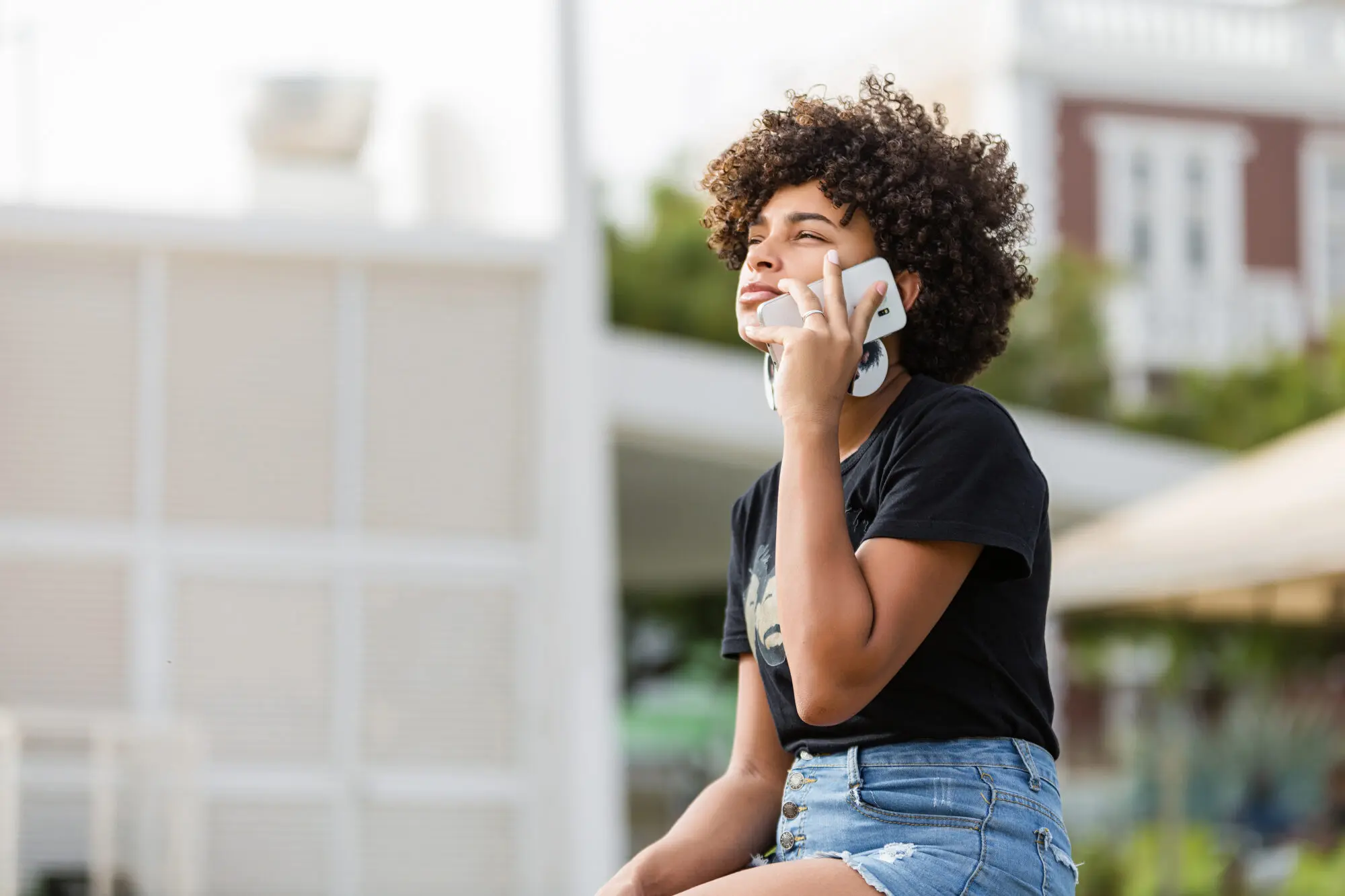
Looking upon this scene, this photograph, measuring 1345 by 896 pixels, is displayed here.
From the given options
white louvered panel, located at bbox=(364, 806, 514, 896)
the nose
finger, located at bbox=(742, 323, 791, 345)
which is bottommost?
white louvered panel, located at bbox=(364, 806, 514, 896)

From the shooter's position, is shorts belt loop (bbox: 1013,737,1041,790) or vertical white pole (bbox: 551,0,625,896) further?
vertical white pole (bbox: 551,0,625,896)

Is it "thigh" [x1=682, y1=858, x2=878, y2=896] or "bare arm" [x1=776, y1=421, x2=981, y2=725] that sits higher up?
"bare arm" [x1=776, y1=421, x2=981, y2=725]

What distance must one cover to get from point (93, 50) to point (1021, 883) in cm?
671

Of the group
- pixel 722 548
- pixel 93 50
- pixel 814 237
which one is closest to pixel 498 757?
pixel 93 50

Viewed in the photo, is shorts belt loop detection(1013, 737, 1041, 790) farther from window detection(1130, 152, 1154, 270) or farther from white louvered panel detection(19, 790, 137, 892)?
window detection(1130, 152, 1154, 270)

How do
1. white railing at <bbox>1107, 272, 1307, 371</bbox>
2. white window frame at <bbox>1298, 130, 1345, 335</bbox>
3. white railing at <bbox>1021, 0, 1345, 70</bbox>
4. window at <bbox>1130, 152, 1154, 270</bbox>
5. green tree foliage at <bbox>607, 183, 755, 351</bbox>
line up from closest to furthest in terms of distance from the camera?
green tree foliage at <bbox>607, 183, 755, 351</bbox>, white railing at <bbox>1107, 272, 1307, 371</bbox>, white railing at <bbox>1021, 0, 1345, 70</bbox>, window at <bbox>1130, 152, 1154, 270</bbox>, white window frame at <bbox>1298, 130, 1345, 335</bbox>

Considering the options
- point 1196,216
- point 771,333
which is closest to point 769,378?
point 771,333

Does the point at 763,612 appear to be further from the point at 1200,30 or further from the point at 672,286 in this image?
the point at 1200,30

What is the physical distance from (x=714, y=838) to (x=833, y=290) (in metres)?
0.65

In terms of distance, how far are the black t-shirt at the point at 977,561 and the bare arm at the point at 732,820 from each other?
18 cm

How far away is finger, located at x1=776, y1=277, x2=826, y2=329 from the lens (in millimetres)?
1953

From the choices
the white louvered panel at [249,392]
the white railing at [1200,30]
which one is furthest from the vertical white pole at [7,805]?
the white railing at [1200,30]

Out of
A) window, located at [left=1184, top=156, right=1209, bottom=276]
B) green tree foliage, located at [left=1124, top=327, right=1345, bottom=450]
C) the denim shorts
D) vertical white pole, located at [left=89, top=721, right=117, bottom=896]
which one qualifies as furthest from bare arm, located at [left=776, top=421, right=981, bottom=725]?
window, located at [left=1184, top=156, right=1209, bottom=276]

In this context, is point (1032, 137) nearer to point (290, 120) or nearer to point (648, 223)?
point (648, 223)
